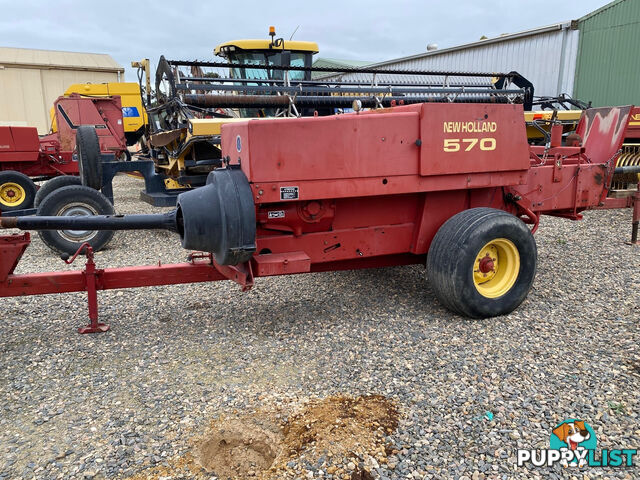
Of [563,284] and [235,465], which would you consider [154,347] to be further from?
[563,284]

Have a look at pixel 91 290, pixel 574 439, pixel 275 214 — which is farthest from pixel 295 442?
pixel 91 290

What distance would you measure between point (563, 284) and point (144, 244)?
16.4ft

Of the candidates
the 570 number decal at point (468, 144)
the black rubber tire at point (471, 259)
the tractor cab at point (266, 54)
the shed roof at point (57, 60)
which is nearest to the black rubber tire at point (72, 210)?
the tractor cab at point (266, 54)

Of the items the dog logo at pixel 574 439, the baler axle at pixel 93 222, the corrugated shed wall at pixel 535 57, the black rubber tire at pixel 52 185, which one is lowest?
the dog logo at pixel 574 439

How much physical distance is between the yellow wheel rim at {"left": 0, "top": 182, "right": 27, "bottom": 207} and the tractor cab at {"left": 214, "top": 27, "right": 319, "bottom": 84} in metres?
4.11

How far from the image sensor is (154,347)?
346 cm

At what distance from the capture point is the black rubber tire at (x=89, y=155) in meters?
5.90

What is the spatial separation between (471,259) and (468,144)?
0.84 m

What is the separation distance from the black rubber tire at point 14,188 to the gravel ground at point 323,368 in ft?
15.9

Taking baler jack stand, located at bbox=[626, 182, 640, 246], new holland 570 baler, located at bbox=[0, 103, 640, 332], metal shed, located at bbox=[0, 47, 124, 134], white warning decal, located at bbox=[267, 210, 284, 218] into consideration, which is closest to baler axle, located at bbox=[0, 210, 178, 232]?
new holland 570 baler, located at bbox=[0, 103, 640, 332]

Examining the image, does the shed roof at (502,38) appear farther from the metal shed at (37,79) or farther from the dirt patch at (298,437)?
the metal shed at (37,79)

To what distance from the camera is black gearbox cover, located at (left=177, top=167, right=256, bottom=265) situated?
312 centimetres

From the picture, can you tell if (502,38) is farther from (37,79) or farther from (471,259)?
(37,79)

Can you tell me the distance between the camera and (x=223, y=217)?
3121 millimetres
